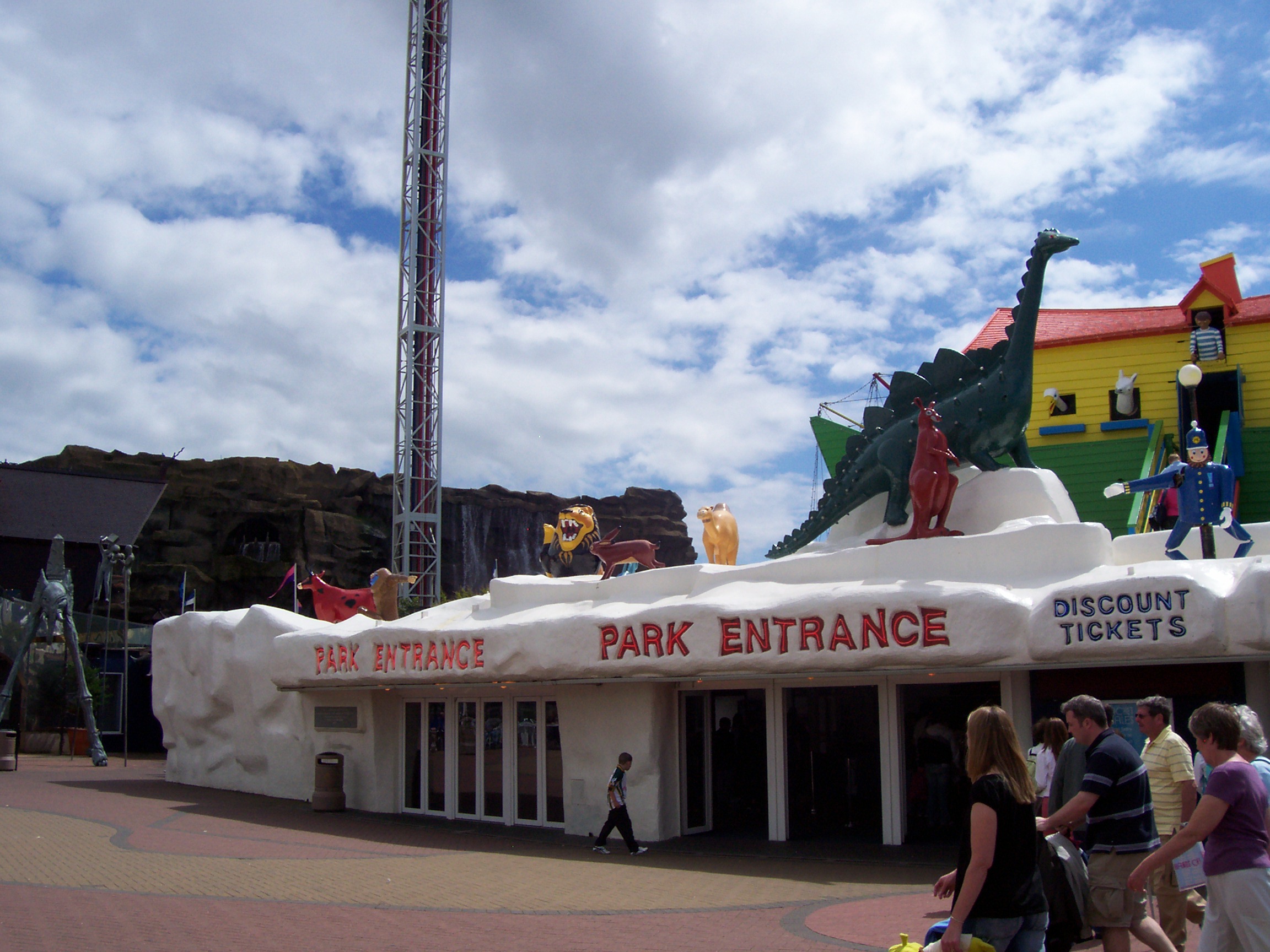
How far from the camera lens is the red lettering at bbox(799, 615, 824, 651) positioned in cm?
1165

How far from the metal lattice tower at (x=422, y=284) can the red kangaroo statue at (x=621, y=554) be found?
28168 mm

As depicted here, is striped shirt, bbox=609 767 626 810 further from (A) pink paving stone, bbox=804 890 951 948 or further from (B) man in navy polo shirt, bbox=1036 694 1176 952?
(B) man in navy polo shirt, bbox=1036 694 1176 952

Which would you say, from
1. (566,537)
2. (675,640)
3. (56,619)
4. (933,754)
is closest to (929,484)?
(933,754)

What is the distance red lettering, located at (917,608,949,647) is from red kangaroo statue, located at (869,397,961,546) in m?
1.83

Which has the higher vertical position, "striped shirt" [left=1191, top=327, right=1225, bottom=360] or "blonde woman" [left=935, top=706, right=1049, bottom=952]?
"striped shirt" [left=1191, top=327, right=1225, bottom=360]

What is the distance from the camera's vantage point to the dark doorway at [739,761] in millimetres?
14172

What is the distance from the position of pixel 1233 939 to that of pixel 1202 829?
22.5 inches

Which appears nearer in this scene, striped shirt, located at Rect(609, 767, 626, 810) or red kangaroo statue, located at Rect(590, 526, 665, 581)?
striped shirt, located at Rect(609, 767, 626, 810)

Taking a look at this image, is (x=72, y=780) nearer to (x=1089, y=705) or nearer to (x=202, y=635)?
(x=202, y=635)

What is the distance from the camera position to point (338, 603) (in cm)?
1886

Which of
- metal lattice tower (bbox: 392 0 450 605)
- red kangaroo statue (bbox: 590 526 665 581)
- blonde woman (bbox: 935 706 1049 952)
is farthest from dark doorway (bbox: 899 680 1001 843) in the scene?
metal lattice tower (bbox: 392 0 450 605)

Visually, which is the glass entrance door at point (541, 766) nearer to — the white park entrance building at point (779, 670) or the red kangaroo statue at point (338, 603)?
the white park entrance building at point (779, 670)

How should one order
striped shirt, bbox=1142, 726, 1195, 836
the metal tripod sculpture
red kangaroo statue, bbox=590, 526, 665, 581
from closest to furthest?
striped shirt, bbox=1142, 726, 1195, 836, red kangaroo statue, bbox=590, 526, 665, 581, the metal tripod sculpture

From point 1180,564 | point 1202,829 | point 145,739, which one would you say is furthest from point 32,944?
point 145,739
